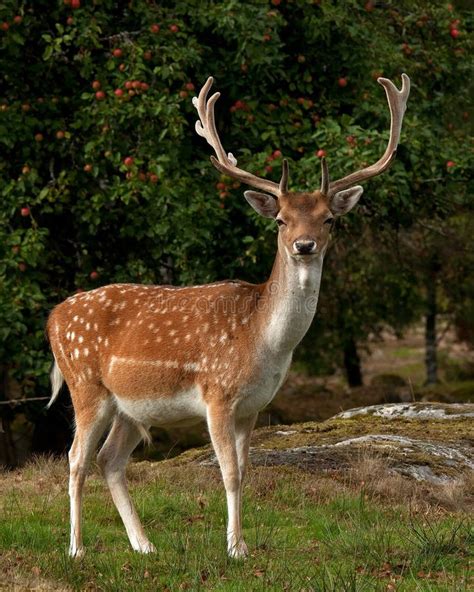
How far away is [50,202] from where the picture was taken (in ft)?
38.9

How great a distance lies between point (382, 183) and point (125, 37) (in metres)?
2.86

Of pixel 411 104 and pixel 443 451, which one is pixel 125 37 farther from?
pixel 443 451

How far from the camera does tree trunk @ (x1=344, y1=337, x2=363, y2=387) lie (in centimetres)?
2115

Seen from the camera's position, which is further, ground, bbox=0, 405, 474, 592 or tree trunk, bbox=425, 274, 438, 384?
tree trunk, bbox=425, 274, 438, 384

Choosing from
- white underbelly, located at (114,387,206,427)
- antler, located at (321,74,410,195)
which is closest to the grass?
white underbelly, located at (114,387,206,427)

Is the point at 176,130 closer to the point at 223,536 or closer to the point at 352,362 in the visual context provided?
the point at 223,536

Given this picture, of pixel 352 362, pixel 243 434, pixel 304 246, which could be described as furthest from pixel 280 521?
pixel 352 362

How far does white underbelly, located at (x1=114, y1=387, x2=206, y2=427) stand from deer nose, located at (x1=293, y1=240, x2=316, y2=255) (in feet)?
3.58

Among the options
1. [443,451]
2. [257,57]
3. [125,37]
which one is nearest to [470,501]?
[443,451]

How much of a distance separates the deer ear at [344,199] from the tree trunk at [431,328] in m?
12.4

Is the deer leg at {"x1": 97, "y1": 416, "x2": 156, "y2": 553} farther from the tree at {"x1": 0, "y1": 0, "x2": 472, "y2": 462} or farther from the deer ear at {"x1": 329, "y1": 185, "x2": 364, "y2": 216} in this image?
the tree at {"x1": 0, "y1": 0, "x2": 472, "y2": 462}

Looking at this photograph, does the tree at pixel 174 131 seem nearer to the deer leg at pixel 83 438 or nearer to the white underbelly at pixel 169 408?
the deer leg at pixel 83 438

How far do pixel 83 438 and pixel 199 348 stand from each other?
0.92 m

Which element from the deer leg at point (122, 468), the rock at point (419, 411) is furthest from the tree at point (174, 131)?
the deer leg at point (122, 468)
